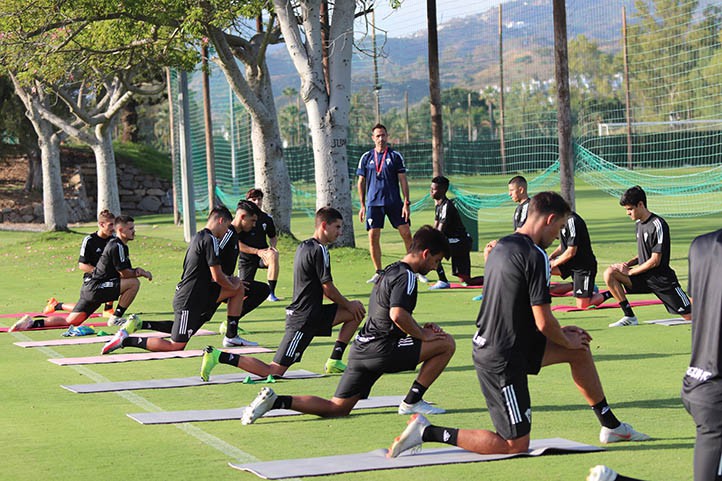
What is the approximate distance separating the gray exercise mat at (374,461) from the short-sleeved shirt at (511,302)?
0.57 meters

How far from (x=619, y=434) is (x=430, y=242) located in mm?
1821

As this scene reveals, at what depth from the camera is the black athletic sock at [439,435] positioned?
696cm

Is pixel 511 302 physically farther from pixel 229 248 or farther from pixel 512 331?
pixel 229 248

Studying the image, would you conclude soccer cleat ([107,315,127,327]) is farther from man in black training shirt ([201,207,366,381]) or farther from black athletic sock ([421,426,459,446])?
black athletic sock ([421,426,459,446])

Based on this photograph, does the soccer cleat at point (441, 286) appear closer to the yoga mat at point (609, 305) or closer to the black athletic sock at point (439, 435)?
the yoga mat at point (609, 305)

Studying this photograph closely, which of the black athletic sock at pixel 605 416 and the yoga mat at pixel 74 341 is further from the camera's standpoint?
the yoga mat at pixel 74 341

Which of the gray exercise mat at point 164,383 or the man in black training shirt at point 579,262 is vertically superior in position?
the man in black training shirt at point 579,262

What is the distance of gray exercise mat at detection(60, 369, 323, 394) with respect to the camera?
10.2 metres

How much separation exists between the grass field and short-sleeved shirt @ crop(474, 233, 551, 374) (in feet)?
2.11

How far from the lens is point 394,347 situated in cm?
844

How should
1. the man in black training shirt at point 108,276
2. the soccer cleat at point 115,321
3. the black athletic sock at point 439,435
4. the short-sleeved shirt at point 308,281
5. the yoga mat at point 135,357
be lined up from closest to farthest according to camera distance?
the black athletic sock at point 439,435, the short-sleeved shirt at point 308,281, the yoga mat at point 135,357, the man in black training shirt at point 108,276, the soccer cleat at point 115,321

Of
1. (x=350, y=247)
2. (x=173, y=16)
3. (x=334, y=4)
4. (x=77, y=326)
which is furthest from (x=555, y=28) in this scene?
(x=77, y=326)

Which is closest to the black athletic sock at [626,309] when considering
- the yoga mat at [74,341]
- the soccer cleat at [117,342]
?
the yoga mat at [74,341]

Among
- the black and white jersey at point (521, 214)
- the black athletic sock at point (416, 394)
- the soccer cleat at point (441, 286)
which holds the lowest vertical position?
the soccer cleat at point (441, 286)
